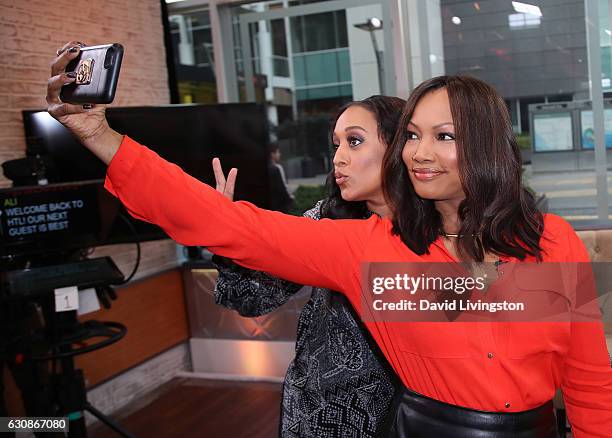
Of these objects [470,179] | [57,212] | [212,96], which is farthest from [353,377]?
[212,96]

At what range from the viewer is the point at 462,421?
111 centimetres

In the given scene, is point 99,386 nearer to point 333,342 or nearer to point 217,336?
point 217,336

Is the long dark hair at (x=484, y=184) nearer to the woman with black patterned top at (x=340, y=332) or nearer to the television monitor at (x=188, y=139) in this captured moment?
the woman with black patterned top at (x=340, y=332)

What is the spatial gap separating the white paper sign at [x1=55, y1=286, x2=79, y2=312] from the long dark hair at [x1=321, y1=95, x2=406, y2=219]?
1.31 metres

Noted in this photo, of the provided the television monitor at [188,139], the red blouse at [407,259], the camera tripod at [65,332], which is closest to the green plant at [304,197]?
the television monitor at [188,139]

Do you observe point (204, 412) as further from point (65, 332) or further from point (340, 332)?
point (340, 332)

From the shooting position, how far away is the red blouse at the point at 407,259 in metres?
1.02

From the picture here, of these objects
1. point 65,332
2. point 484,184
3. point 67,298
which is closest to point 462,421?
point 484,184

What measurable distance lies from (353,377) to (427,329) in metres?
0.41

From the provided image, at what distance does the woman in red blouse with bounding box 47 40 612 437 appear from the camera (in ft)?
3.61

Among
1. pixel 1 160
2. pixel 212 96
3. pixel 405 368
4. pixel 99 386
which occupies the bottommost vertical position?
pixel 99 386

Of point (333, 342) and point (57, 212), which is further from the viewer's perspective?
point (57, 212)

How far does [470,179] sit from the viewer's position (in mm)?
1132

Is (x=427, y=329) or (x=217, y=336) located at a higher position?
(x=427, y=329)
